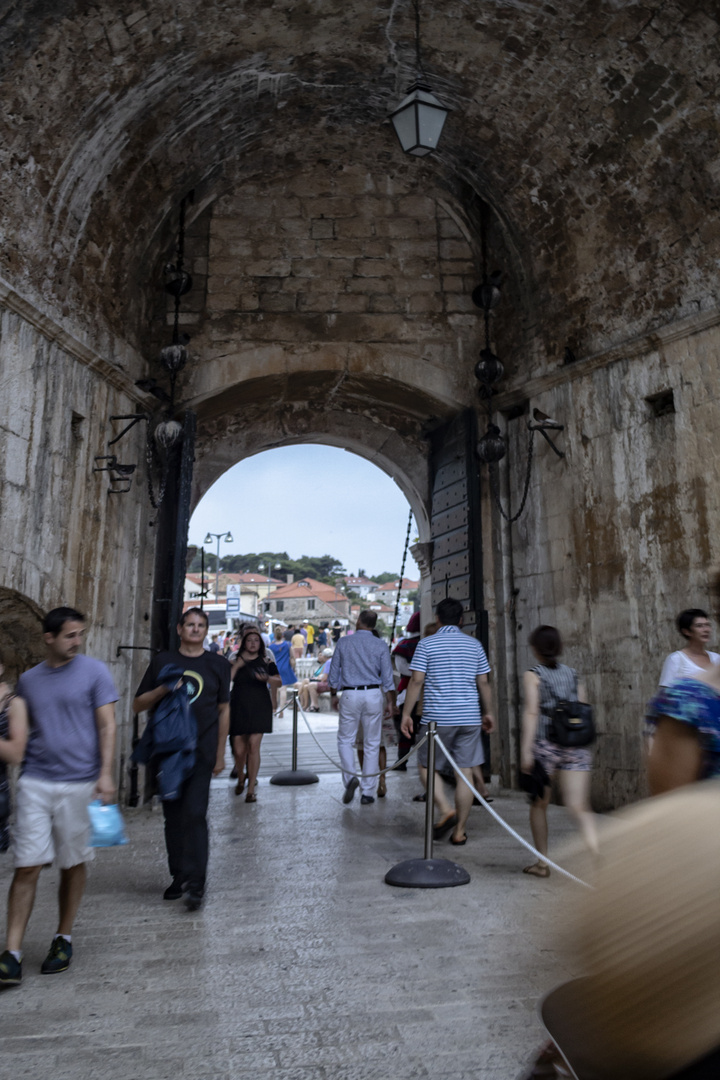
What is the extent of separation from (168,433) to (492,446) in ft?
9.87

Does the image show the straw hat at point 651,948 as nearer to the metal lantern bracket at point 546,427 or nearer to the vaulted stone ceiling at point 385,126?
the vaulted stone ceiling at point 385,126

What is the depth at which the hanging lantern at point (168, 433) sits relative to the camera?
782cm

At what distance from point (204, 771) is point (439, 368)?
5.31 m

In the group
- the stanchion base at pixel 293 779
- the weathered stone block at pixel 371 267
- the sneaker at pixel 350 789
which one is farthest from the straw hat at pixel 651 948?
the weathered stone block at pixel 371 267

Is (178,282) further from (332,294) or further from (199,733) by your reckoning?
(199,733)

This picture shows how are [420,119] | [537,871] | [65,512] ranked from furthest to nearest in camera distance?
1. [65,512]
2. [420,119]
3. [537,871]

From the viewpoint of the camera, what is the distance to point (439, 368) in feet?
28.1

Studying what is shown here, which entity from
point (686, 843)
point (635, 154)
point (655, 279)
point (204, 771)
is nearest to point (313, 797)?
point (204, 771)

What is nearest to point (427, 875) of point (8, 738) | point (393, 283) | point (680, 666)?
point (680, 666)

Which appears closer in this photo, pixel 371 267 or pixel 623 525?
pixel 623 525

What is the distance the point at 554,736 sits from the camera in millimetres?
4508

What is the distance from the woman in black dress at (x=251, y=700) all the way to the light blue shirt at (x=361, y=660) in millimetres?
725

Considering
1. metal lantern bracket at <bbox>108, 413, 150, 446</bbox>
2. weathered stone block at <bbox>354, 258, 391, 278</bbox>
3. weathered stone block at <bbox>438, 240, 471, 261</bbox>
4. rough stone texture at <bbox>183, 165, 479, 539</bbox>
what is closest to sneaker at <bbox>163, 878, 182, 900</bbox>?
metal lantern bracket at <bbox>108, 413, 150, 446</bbox>

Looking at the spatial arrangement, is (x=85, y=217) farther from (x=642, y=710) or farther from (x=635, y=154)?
(x=642, y=710)
